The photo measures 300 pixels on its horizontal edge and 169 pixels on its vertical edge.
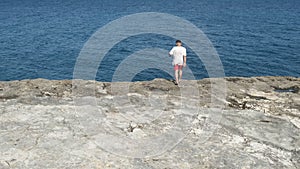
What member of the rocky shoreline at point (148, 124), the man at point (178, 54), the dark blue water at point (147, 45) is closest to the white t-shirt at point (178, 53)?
the man at point (178, 54)

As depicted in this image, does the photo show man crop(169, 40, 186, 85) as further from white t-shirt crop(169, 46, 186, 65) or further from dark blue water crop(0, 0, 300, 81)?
dark blue water crop(0, 0, 300, 81)

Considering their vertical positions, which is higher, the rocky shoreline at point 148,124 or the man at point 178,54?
the man at point 178,54

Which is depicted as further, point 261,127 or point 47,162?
point 261,127

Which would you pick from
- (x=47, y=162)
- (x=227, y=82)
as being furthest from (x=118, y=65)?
(x=47, y=162)

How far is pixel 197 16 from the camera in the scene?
98938 millimetres

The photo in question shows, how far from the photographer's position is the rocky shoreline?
1214 cm

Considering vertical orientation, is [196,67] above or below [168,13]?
below

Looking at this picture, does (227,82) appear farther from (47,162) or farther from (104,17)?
(104,17)

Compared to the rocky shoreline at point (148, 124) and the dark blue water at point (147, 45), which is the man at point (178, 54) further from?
the dark blue water at point (147, 45)

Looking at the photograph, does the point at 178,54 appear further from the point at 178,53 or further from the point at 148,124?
the point at 148,124

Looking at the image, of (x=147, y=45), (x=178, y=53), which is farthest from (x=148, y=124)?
(x=147, y=45)

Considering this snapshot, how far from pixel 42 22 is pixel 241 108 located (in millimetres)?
84831

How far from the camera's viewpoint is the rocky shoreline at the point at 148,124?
12141mm

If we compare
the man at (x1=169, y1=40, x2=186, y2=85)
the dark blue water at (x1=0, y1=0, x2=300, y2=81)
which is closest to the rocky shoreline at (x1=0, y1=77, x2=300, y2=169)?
the man at (x1=169, y1=40, x2=186, y2=85)
